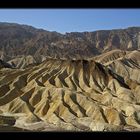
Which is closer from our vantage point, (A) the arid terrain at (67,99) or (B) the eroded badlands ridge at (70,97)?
(A) the arid terrain at (67,99)

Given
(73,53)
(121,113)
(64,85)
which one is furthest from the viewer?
(73,53)

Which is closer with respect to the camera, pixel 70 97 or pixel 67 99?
pixel 70 97

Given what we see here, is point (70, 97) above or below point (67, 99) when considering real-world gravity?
above

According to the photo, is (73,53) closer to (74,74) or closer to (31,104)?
(74,74)

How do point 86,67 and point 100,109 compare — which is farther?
point 86,67

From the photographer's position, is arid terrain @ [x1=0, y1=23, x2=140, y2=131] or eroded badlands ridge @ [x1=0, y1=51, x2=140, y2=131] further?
eroded badlands ridge @ [x1=0, y1=51, x2=140, y2=131]
